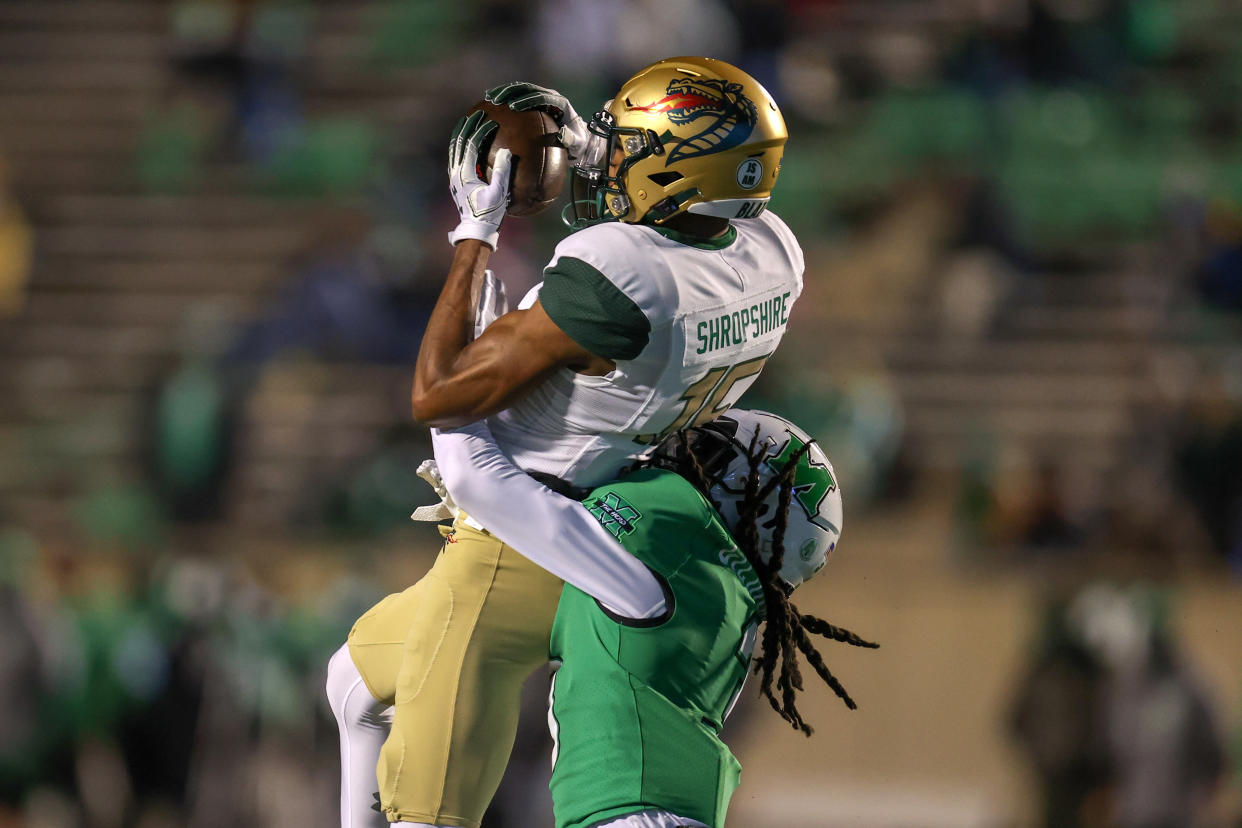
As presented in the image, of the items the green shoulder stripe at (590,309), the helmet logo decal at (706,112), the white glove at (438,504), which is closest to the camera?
the green shoulder stripe at (590,309)

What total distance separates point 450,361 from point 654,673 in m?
0.54

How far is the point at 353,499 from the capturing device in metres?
7.05

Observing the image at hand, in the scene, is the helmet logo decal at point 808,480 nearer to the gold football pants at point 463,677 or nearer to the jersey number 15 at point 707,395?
the jersey number 15 at point 707,395

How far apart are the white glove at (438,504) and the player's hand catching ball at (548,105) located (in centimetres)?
53

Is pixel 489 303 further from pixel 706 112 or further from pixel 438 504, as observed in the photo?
pixel 706 112

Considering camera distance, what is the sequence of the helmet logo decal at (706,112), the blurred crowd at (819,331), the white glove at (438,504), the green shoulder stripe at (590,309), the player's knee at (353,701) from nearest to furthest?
the green shoulder stripe at (590,309) → the helmet logo decal at (706,112) → the white glove at (438,504) → the player's knee at (353,701) → the blurred crowd at (819,331)

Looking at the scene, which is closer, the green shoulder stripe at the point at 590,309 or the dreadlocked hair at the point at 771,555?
the green shoulder stripe at the point at 590,309

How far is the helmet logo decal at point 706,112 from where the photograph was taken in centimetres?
234

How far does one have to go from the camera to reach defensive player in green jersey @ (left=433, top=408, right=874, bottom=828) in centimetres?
230

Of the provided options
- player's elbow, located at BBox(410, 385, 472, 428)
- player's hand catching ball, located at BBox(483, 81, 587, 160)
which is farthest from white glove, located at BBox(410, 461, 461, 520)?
player's hand catching ball, located at BBox(483, 81, 587, 160)

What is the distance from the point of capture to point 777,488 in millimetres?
2527

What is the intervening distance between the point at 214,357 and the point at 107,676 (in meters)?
1.64

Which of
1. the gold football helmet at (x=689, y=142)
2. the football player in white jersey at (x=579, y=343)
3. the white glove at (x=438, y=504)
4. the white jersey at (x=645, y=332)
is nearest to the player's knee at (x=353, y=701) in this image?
the football player in white jersey at (x=579, y=343)

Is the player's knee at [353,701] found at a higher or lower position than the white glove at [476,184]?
lower
